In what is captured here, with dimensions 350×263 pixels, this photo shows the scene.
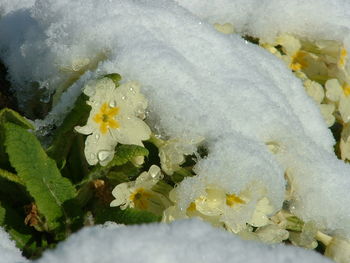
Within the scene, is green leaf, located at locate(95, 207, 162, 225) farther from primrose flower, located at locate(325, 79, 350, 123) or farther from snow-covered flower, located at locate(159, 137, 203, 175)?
primrose flower, located at locate(325, 79, 350, 123)

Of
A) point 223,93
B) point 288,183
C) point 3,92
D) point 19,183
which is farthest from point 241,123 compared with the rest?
point 3,92

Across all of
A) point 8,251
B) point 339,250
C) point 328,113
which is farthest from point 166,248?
point 328,113

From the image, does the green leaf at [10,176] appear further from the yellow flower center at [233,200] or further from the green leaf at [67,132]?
the yellow flower center at [233,200]

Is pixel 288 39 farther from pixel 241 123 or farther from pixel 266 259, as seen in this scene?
pixel 266 259

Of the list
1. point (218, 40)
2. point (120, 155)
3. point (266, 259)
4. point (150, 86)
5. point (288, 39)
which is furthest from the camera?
point (288, 39)

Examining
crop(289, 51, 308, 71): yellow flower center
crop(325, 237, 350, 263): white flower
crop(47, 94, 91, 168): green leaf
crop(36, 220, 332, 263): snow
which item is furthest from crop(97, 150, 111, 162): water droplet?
crop(289, 51, 308, 71): yellow flower center
